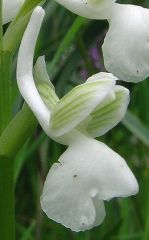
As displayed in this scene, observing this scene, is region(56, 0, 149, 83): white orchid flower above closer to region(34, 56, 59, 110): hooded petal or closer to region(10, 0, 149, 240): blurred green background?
region(34, 56, 59, 110): hooded petal

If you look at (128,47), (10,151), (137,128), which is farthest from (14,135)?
(137,128)

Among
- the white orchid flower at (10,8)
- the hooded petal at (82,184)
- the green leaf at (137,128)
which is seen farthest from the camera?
the green leaf at (137,128)

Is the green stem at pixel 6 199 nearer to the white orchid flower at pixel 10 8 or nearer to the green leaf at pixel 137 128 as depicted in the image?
the white orchid flower at pixel 10 8

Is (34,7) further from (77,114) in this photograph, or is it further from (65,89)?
(65,89)

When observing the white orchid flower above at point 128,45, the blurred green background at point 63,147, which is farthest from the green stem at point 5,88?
the blurred green background at point 63,147

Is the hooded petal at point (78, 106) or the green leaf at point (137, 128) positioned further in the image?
the green leaf at point (137, 128)

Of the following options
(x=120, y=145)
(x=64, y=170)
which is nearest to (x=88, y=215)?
(x=64, y=170)

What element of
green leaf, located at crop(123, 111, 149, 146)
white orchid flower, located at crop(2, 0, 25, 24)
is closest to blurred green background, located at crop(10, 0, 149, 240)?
green leaf, located at crop(123, 111, 149, 146)
